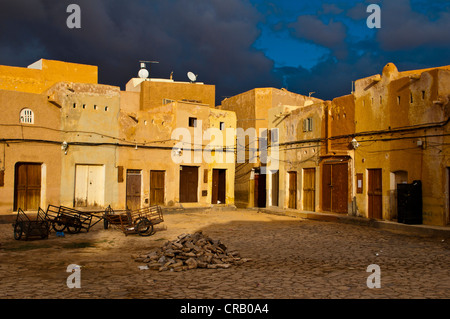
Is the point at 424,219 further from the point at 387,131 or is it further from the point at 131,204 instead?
the point at 131,204

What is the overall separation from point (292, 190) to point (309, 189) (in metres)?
1.78

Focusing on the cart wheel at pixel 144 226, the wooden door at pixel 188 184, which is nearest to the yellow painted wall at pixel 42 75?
the wooden door at pixel 188 184

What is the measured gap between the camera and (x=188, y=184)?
22781 millimetres

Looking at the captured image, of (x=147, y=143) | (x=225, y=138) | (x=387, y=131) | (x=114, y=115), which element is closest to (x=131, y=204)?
(x=147, y=143)

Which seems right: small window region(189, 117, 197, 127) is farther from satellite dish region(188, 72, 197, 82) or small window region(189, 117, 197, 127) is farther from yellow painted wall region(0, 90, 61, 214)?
satellite dish region(188, 72, 197, 82)

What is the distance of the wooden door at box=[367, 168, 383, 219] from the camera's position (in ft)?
55.4

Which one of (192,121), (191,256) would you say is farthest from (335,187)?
(191,256)

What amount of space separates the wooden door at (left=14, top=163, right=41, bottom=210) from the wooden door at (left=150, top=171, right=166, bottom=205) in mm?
5575

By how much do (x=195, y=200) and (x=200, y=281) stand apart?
1573 centimetres

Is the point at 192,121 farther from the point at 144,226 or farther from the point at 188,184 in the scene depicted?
the point at 144,226

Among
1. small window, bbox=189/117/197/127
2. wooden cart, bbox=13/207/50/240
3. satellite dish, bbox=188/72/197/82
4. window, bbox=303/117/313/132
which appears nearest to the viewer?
wooden cart, bbox=13/207/50/240

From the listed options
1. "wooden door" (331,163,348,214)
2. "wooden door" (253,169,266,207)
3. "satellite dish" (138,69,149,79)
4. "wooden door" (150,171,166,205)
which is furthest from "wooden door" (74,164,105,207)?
"satellite dish" (138,69,149,79)

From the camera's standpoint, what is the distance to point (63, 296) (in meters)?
6.07

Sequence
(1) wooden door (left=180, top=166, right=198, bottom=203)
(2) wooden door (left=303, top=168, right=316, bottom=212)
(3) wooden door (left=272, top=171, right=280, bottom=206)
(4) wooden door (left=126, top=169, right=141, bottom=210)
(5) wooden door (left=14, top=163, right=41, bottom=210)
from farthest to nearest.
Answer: (3) wooden door (left=272, top=171, right=280, bottom=206) → (1) wooden door (left=180, top=166, right=198, bottom=203) → (4) wooden door (left=126, top=169, right=141, bottom=210) → (2) wooden door (left=303, top=168, right=316, bottom=212) → (5) wooden door (left=14, top=163, right=41, bottom=210)
